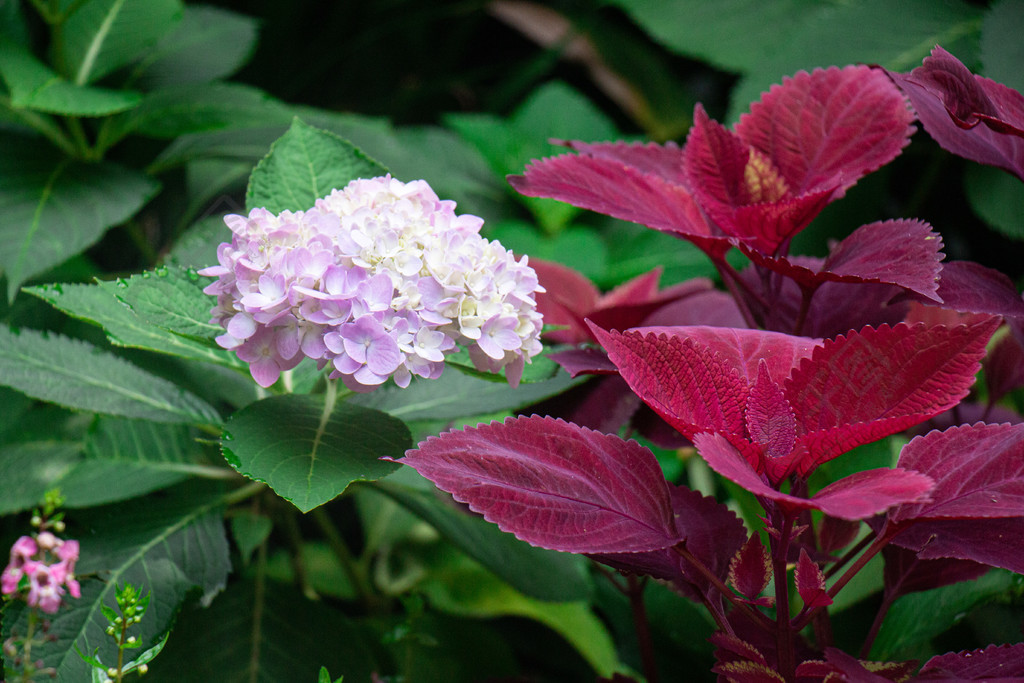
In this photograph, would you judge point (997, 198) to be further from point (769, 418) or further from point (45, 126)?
point (45, 126)

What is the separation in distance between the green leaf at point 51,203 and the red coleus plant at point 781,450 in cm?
58

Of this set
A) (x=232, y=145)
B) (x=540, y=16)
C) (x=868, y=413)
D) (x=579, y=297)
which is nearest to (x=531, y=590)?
(x=579, y=297)

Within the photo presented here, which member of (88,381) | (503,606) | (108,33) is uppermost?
(108,33)

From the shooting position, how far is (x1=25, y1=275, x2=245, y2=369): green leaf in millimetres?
614

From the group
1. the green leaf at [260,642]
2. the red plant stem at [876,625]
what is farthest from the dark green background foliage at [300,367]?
the red plant stem at [876,625]

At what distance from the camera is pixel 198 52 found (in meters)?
1.23

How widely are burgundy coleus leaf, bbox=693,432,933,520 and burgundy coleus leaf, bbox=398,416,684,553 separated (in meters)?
0.07

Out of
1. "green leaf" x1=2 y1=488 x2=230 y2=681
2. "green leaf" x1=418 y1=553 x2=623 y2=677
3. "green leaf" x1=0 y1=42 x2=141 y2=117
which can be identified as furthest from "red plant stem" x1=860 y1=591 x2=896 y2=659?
"green leaf" x1=0 y1=42 x2=141 y2=117

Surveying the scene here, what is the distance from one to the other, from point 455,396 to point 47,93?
629 mm

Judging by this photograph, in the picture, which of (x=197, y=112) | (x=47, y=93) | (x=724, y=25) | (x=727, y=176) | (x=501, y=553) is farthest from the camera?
(x=724, y=25)

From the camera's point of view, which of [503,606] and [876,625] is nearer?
[876,625]

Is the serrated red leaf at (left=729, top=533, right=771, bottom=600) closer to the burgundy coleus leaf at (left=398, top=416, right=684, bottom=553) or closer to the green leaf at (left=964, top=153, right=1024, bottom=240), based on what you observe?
the burgundy coleus leaf at (left=398, top=416, right=684, bottom=553)

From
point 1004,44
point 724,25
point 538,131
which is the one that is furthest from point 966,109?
point 538,131

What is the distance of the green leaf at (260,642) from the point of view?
741 mm
